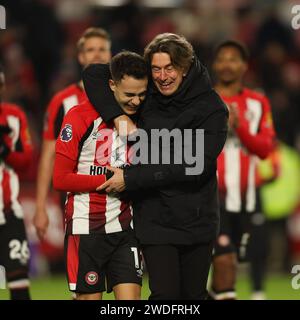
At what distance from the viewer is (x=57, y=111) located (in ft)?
23.9

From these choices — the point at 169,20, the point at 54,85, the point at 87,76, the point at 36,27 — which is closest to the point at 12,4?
the point at 36,27

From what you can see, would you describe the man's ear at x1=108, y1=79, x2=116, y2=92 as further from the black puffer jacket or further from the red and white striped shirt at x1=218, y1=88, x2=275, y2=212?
the red and white striped shirt at x1=218, y1=88, x2=275, y2=212

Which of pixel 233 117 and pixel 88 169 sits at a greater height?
pixel 233 117

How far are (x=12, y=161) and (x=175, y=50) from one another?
1.89 m

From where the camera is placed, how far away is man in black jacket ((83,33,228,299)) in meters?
5.57

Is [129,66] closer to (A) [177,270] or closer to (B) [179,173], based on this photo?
(B) [179,173]

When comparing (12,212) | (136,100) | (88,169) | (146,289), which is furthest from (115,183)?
(146,289)

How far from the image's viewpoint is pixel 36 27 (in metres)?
12.1

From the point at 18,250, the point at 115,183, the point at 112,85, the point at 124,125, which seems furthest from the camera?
the point at 18,250

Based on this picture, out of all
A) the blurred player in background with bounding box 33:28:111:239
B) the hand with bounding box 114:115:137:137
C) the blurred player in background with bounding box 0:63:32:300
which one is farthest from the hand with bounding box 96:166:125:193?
the blurred player in background with bounding box 33:28:111:239

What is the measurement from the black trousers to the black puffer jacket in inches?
2.7

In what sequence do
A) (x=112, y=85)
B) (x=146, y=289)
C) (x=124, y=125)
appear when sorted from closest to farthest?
(x=124, y=125), (x=112, y=85), (x=146, y=289)

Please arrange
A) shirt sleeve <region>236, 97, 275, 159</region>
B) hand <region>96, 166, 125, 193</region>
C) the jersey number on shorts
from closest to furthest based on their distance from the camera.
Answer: hand <region>96, 166, 125, 193</region> → the jersey number on shorts → shirt sleeve <region>236, 97, 275, 159</region>

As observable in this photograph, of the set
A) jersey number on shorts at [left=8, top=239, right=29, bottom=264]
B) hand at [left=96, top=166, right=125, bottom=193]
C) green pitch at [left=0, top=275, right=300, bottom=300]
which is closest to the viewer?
hand at [left=96, top=166, right=125, bottom=193]
